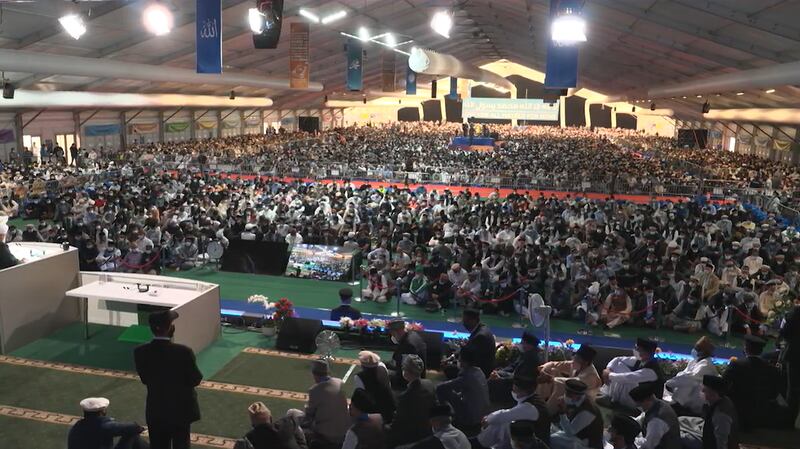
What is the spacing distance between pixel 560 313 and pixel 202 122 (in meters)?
39.6

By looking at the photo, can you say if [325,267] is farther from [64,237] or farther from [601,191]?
[601,191]

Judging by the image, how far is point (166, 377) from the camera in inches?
210

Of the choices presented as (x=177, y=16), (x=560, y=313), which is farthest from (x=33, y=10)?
(x=560, y=313)

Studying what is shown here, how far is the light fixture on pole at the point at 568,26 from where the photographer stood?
13789 millimetres

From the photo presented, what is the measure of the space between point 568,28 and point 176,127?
34.1 metres

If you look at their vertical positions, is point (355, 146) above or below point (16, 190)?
above

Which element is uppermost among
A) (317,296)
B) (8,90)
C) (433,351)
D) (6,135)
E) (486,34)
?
(486,34)

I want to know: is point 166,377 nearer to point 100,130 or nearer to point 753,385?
point 753,385

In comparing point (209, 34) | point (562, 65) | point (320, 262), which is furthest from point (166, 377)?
point (562, 65)

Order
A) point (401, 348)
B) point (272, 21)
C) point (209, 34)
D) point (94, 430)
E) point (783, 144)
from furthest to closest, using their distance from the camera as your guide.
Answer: point (783, 144), point (209, 34), point (272, 21), point (401, 348), point (94, 430)

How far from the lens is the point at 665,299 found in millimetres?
11320

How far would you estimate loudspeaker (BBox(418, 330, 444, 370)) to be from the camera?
8.69 meters

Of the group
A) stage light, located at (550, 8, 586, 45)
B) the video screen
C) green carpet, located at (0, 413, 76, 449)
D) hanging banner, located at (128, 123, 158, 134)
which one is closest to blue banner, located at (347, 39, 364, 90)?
stage light, located at (550, 8, 586, 45)

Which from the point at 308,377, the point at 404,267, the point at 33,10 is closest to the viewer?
the point at 308,377
